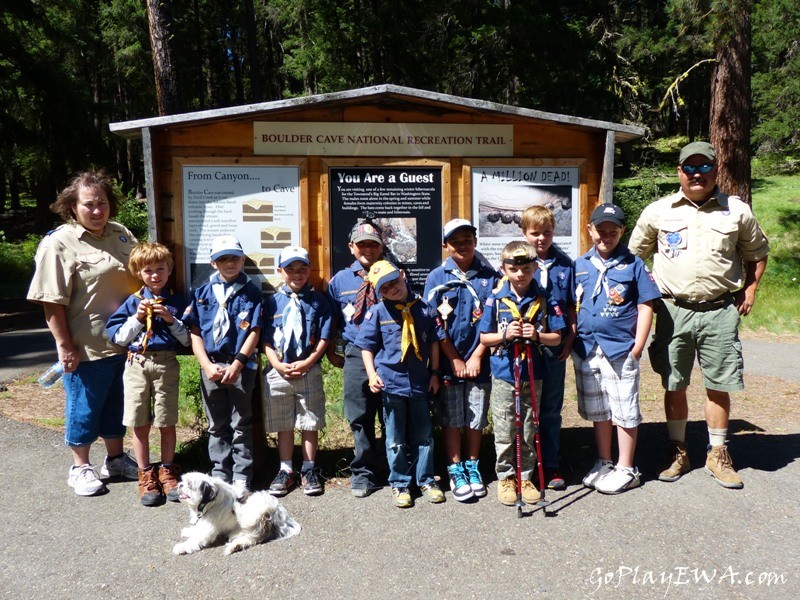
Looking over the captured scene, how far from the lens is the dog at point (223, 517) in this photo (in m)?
3.75

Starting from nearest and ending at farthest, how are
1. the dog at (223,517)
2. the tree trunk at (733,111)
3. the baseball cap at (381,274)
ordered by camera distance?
the dog at (223,517) → the baseball cap at (381,274) → the tree trunk at (733,111)

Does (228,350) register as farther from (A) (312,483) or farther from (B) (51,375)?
(B) (51,375)

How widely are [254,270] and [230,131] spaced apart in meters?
1.00

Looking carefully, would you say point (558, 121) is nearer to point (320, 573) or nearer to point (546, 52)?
point (320, 573)

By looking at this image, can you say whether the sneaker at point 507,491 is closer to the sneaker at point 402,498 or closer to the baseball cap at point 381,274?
the sneaker at point 402,498

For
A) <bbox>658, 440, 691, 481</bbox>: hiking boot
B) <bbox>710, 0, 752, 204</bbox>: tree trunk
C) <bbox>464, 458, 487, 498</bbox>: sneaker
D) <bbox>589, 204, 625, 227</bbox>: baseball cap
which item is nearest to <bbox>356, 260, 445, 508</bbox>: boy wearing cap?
<bbox>464, 458, 487, 498</bbox>: sneaker

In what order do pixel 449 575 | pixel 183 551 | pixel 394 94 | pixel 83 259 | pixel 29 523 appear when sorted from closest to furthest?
pixel 449 575 → pixel 183 551 → pixel 29 523 → pixel 83 259 → pixel 394 94

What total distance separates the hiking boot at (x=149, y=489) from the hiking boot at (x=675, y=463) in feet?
10.9

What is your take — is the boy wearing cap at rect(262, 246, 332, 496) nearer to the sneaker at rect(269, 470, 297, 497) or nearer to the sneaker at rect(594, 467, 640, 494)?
the sneaker at rect(269, 470, 297, 497)

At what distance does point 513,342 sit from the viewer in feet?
14.0

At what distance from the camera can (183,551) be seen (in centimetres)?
375

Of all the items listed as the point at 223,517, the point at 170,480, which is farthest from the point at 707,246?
the point at 170,480

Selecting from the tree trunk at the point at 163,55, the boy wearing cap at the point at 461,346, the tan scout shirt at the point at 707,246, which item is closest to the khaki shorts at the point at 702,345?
the tan scout shirt at the point at 707,246

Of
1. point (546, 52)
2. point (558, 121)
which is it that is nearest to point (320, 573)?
point (558, 121)
